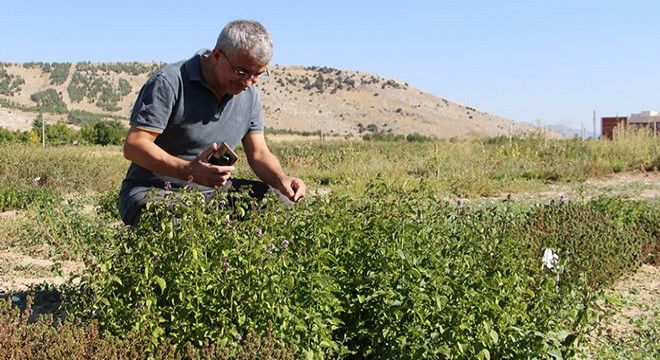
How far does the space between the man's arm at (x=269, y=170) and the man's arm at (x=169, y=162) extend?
0.47 m

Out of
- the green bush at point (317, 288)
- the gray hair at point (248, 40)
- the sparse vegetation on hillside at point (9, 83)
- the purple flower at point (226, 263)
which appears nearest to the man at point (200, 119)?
the gray hair at point (248, 40)

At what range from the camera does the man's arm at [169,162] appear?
130 inches

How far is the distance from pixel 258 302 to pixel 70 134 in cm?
2903

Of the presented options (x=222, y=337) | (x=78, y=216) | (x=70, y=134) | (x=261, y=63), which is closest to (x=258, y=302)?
(x=222, y=337)

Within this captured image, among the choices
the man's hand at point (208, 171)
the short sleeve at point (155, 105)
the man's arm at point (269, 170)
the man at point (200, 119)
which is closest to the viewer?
the man's hand at point (208, 171)

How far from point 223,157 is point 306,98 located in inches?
3041

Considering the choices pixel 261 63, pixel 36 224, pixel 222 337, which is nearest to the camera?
pixel 222 337

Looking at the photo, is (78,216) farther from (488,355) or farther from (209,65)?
(488,355)

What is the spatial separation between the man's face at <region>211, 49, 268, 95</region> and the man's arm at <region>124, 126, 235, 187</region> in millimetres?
414

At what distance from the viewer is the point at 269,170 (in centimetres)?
397

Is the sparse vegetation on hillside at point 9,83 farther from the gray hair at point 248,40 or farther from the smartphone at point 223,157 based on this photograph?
the smartphone at point 223,157

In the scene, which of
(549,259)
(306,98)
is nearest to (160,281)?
(549,259)

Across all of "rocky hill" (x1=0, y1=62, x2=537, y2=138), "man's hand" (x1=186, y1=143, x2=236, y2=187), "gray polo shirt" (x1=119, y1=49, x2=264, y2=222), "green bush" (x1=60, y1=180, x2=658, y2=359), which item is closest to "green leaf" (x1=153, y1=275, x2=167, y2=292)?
"green bush" (x1=60, y1=180, x2=658, y2=359)

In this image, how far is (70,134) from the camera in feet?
98.1
